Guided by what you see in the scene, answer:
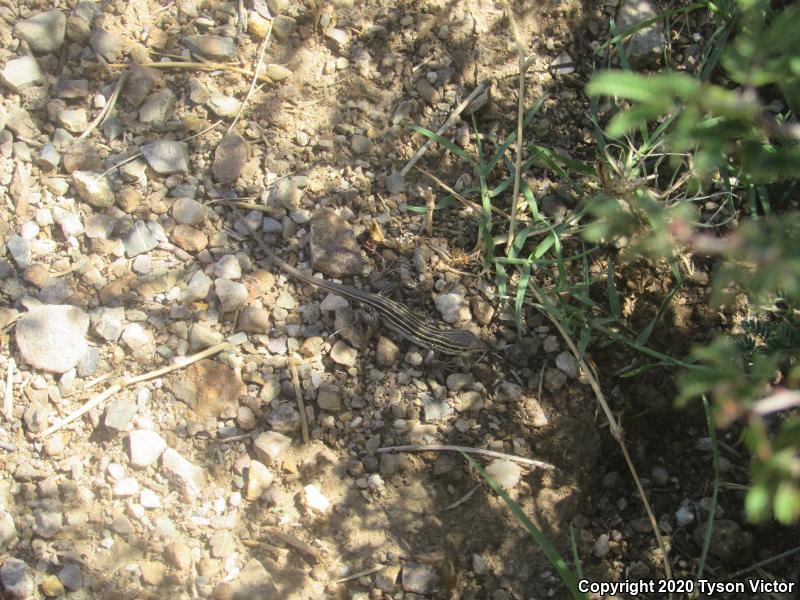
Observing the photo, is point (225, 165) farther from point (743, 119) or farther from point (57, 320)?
point (743, 119)

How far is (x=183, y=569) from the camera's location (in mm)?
2881

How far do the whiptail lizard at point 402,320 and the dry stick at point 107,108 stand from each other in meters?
1.02

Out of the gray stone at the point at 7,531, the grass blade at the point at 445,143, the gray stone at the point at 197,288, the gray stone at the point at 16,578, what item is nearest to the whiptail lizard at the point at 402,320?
the gray stone at the point at 197,288

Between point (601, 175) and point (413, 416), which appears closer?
point (413, 416)

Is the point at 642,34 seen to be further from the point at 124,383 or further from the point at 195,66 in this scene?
the point at 124,383

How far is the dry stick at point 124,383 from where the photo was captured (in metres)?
3.07

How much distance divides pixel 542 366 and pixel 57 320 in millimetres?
2339

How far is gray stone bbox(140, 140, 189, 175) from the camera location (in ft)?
11.8

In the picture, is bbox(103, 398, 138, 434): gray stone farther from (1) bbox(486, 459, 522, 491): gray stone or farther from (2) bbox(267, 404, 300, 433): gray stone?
(1) bbox(486, 459, 522, 491): gray stone

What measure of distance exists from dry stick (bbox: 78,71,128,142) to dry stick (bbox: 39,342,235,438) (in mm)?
1352

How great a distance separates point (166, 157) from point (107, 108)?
0.45 meters

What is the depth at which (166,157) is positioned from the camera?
360 cm

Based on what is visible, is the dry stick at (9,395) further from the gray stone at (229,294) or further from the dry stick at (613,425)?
the dry stick at (613,425)

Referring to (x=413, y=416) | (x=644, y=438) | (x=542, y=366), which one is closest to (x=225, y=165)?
(x=413, y=416)
